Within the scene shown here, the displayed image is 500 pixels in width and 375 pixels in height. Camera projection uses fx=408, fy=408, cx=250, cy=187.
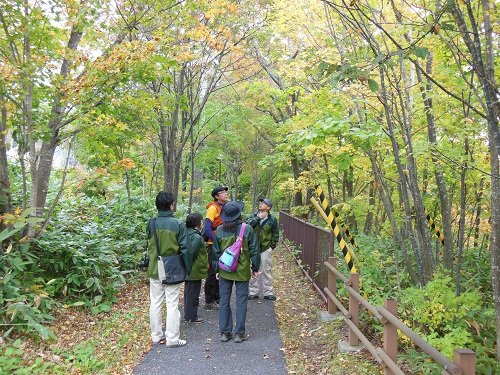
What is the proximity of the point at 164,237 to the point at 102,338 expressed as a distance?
5.54 ft

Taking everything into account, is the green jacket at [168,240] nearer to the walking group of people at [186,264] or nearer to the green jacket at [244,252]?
the walking group of people at [186,264]

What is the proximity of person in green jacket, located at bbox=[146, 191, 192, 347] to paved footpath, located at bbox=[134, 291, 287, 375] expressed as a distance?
0.90ft

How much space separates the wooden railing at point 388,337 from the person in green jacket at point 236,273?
1.32 meters

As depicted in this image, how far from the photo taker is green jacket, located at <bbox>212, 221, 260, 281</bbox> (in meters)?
5.54

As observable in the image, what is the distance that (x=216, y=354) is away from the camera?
521 cm

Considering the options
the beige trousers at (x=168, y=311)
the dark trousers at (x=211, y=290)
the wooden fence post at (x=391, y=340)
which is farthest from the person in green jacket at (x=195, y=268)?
the wooden fence post at (x=391, y=340)

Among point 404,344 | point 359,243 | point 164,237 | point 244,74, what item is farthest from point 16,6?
point 244,74

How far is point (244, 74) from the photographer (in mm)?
15836

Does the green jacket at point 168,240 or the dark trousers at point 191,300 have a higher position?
the green jacket at point 168,240

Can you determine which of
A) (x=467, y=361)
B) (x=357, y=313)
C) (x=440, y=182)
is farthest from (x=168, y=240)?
(x=440, y=182)

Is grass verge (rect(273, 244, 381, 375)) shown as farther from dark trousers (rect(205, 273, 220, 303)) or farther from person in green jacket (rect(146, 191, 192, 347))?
person in green jacket (rect(146, 191, 192, 347))

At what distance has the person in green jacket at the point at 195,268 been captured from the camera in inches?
245

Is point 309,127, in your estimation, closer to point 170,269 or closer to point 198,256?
point 198,256

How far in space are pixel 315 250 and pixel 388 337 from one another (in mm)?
4182
